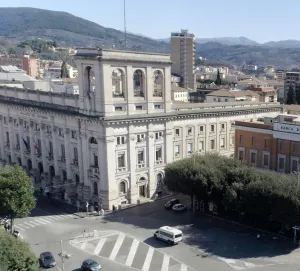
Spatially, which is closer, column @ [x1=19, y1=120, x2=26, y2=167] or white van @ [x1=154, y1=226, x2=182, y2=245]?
white van @ [x1=154, y1=226, x2=182, y2=245]

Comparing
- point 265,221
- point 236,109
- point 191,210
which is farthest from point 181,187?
point 236,109

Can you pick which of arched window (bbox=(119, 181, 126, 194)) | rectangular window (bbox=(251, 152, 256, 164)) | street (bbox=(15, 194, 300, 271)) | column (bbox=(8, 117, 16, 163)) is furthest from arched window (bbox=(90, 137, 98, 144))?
column (bbox=(8, 117, 16, 163))

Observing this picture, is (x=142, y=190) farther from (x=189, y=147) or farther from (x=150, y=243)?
(x=150, y=243)

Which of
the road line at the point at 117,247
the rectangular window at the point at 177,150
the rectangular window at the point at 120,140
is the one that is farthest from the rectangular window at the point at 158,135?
the road line at the point at 117,247

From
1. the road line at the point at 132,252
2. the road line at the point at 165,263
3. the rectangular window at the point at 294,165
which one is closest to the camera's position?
the road line at the point at 165,263

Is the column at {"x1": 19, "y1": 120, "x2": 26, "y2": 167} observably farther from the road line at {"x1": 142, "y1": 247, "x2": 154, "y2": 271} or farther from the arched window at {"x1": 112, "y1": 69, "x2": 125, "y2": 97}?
the road line at {"x1": 142, "y1": 247, "x2": 154, "y2": 271}

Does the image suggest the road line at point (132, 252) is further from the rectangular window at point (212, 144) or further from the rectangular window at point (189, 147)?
the rectangular window at point (212, 144)
